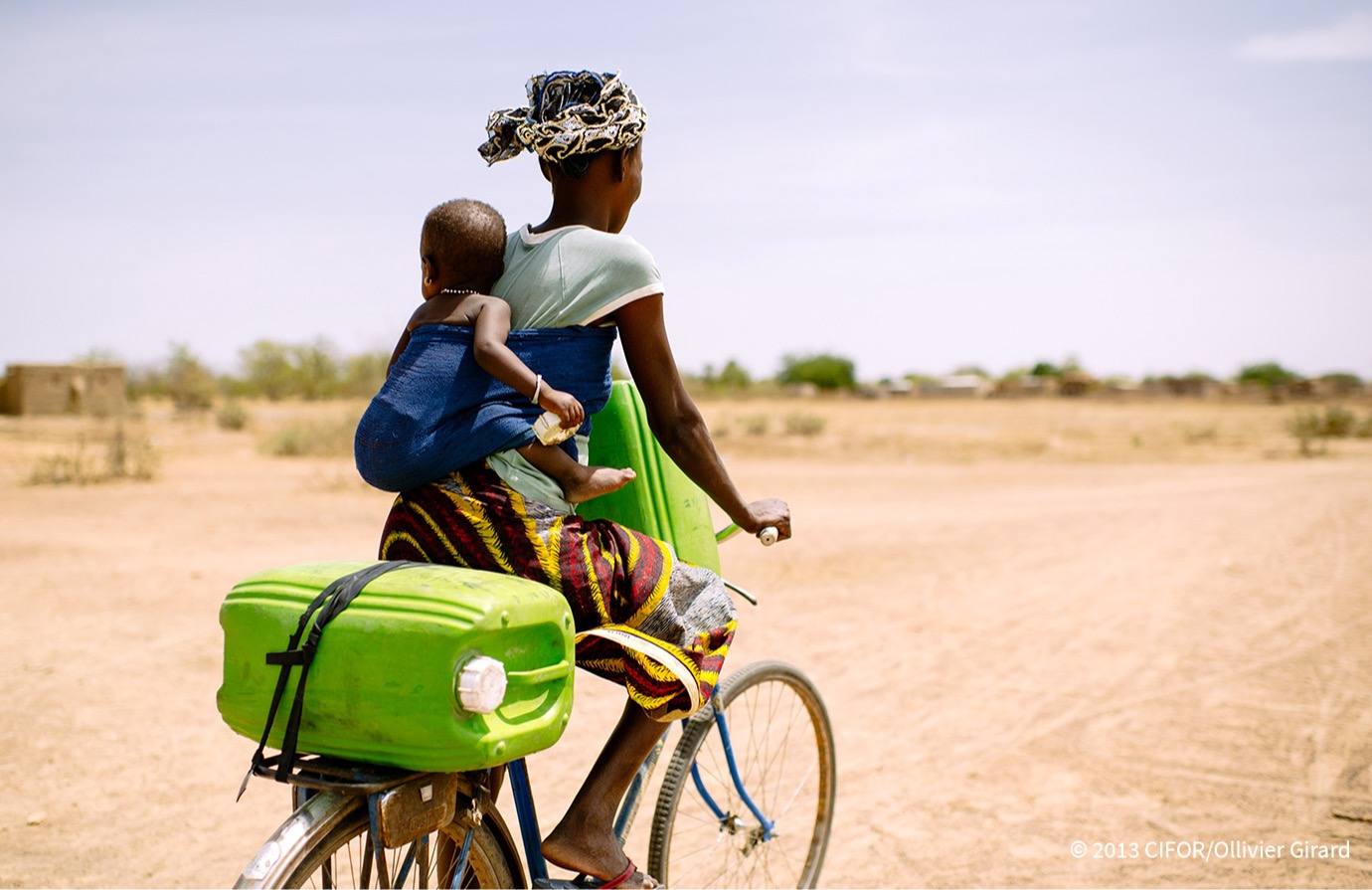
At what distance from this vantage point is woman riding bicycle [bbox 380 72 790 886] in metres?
2.20

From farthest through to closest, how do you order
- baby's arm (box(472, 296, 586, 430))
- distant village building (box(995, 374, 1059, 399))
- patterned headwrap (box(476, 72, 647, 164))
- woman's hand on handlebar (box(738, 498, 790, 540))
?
distant village building (box(995, 374, 1059, 399))
woman's hand on handlebar (box(738, 498, 790, 540))
patterned headwrap (box(476, 72, 647, 164))
baby's arm (box(472, 296, 586, 430))

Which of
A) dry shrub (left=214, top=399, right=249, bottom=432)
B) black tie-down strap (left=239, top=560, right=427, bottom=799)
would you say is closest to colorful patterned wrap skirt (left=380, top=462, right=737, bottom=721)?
black tie-down strap (left=239, top=560, right=427, bottom=799)

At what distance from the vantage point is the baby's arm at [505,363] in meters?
2.10

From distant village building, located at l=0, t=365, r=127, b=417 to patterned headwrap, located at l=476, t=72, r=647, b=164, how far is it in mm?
27340

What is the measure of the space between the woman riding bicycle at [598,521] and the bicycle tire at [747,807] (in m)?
0.40

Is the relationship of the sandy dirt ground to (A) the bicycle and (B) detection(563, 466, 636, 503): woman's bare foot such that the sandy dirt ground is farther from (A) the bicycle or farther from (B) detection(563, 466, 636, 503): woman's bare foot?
(B) detection(563, 466, 636, 503): woman's bare foot

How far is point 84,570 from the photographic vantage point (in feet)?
28.5

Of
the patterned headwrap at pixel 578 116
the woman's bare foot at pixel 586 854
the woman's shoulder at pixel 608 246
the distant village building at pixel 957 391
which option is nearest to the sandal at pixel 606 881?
the woman's bare foot at pixel 586 854

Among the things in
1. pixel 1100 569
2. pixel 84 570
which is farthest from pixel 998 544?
pixel 84 570

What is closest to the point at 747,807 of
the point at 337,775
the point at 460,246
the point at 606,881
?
the point at 606,881

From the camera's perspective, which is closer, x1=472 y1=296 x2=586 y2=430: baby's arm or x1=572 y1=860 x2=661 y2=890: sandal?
x1=472 y1=296 x2=586 y2=430: baby's arm

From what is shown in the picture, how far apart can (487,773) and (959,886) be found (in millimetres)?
2252

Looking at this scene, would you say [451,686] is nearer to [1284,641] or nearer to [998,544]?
[1284,641]

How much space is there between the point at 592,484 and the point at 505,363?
31 centimetres
